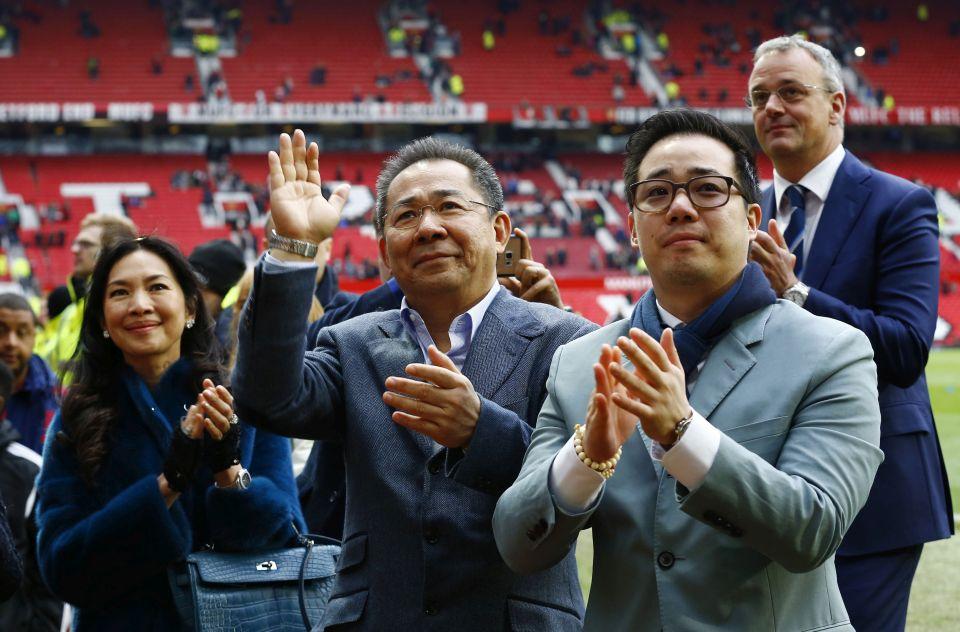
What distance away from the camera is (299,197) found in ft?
9.21

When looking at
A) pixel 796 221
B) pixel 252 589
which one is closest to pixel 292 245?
pixel 252 589

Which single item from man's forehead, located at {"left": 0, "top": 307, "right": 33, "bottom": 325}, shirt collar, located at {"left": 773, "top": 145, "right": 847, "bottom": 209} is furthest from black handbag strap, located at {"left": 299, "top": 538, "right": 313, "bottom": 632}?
man's forehead, located at {"left": 0, "top": 307, "right": 33, "bottom": 325}

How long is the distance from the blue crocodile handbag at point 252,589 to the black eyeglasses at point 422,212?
3.57 feet

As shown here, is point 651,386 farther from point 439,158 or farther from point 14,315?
point 14,315

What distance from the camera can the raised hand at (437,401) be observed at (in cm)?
249

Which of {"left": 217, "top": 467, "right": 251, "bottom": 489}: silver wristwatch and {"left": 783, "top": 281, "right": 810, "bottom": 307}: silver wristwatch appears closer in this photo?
{"left": 783, "top": 281, "right": 810, "bottom": 307}: silver wristwatch

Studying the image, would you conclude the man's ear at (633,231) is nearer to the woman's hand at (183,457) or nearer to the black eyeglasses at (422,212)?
the black eyeglasses at (422,212)

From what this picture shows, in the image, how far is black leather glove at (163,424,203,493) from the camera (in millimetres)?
3340

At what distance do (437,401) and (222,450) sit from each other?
109 centimetres

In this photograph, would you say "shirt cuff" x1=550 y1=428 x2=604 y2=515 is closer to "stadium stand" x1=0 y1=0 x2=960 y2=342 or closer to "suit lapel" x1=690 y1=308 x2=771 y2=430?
"suit lapel" x1=690 y1=308 x2=771 y2=430

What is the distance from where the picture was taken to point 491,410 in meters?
2.57

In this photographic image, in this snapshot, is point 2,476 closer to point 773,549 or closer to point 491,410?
point 491,410

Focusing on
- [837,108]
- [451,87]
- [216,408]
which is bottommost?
[216,408]

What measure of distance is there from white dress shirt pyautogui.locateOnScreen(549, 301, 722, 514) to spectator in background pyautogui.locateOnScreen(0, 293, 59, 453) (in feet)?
15.0
